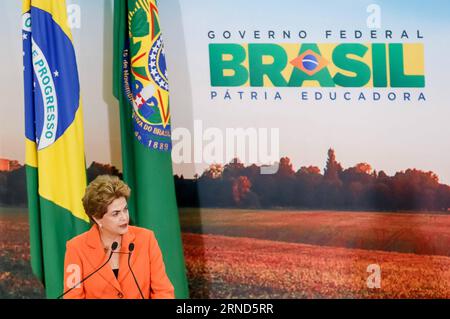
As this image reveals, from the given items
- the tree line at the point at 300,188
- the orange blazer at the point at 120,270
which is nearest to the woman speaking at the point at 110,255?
the orange blazer at the point at 120,270

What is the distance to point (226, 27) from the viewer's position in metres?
3.79

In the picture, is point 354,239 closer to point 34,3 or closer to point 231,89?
point 231,89

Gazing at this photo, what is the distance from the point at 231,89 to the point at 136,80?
1.74ft

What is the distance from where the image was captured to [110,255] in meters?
3.02

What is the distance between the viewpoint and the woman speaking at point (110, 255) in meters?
2.96

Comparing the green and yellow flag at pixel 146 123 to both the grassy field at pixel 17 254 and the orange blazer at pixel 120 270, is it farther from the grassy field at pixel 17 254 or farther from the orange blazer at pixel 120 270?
the grassy field at pixel 17 254

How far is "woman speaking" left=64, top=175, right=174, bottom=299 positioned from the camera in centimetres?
296

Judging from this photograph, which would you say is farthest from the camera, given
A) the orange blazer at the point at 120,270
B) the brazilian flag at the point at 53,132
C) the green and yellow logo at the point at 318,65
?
the green and yellow logo at the point at 318,65

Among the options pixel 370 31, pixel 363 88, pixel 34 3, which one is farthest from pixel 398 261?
pixel 34 3

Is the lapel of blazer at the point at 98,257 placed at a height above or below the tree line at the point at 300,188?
below

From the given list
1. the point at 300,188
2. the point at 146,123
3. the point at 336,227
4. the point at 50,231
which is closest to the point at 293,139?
the point at 300,188

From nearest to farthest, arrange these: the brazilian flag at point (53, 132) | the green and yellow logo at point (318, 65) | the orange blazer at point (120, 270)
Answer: the orange blazer at point (120, 270)
the brazilian flag at point (53, 132)
the green and yellow logo at point (318, 65)

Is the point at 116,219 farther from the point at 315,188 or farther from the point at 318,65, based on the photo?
the point at 318,65

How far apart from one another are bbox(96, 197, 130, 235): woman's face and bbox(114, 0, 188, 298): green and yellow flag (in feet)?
1.57
